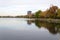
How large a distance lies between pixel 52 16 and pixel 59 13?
4.48 meters

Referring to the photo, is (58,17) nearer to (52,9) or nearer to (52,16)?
(52,16)

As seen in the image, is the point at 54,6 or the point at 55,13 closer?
the point at 55,13

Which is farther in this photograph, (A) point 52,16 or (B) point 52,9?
(B) point 52,9

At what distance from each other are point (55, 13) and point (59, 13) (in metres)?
5.51

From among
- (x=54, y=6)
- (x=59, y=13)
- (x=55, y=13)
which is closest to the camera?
(x=59, y=13)

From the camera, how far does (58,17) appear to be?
71.2 m

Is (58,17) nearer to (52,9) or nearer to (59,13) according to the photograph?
(59,13)

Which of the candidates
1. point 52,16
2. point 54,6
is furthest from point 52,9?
point 52,16

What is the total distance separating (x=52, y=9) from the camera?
265 ft

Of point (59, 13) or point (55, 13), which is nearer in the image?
point (59, 13)

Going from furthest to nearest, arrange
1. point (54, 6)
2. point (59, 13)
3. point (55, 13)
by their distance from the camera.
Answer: point (54, 6) → point (55, 13) → point (59, 13)

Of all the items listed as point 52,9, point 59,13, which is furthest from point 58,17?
point 52,9

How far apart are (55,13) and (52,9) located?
5037 millimetres

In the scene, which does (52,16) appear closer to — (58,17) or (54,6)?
(58,17)
